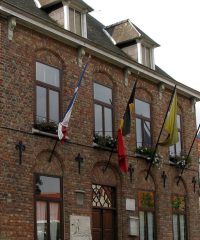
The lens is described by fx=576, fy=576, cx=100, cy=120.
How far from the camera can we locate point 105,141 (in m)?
19.8

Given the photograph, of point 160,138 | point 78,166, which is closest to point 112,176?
point 78,166

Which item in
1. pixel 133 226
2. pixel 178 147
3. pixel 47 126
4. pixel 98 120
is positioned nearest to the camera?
pixel 47 126

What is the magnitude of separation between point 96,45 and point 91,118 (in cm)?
251

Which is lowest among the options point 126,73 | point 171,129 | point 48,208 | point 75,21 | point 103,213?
point 103,213

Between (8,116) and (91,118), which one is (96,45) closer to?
(91,118)

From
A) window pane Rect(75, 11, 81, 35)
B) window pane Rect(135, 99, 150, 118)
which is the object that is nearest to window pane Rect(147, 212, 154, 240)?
window pane Rect(135, 99, 150, 118)

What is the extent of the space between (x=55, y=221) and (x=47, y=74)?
463cm

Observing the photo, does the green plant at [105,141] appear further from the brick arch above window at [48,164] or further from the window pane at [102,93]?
the brick arch above window at [48,164]

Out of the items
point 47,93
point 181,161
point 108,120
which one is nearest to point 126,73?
point 108,120

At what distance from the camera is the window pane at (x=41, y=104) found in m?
17.8

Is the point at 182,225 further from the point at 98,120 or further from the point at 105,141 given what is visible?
the point at 98,120

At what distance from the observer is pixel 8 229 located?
15938 mm

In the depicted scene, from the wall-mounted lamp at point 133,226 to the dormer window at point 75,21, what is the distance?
6.84 metres

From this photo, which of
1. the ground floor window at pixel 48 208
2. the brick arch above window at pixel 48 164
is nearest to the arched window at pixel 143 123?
the brick arch above window at pixel 48 164
